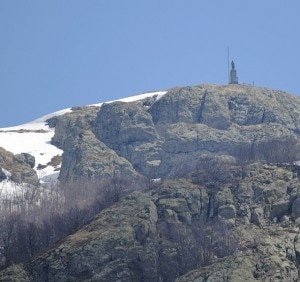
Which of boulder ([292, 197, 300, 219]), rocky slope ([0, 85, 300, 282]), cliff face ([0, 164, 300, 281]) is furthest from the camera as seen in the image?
boulder ([292, 197, 300, 219])

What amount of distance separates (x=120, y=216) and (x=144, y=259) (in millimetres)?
16015

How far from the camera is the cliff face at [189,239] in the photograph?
155m

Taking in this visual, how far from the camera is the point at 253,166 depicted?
199 meters

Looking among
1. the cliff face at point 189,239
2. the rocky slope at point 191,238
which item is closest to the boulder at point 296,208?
the cliff face at point 189,239

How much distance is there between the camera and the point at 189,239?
168250mm

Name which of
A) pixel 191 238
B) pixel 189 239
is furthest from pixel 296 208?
pixel 189 239

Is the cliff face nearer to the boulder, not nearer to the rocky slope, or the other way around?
the boulder

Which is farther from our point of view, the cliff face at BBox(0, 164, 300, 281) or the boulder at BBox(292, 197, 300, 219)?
the boulder at BBox(292, 197, 300, 219)

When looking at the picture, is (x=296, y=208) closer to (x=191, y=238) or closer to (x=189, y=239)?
(x=191, y=238)

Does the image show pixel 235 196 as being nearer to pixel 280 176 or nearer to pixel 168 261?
pixel 280 176

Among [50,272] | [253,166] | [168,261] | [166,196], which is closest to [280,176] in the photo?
[253,166]

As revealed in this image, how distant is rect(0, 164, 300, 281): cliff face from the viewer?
155 meters

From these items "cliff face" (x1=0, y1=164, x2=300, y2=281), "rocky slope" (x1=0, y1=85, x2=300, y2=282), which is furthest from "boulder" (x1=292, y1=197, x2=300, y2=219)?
"rocky slope" (x1=0, y1=85, x2=300, y2=282)

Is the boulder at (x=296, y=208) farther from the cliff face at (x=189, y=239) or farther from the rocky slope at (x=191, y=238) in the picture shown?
the rocky slope at (x=191, y=238)
